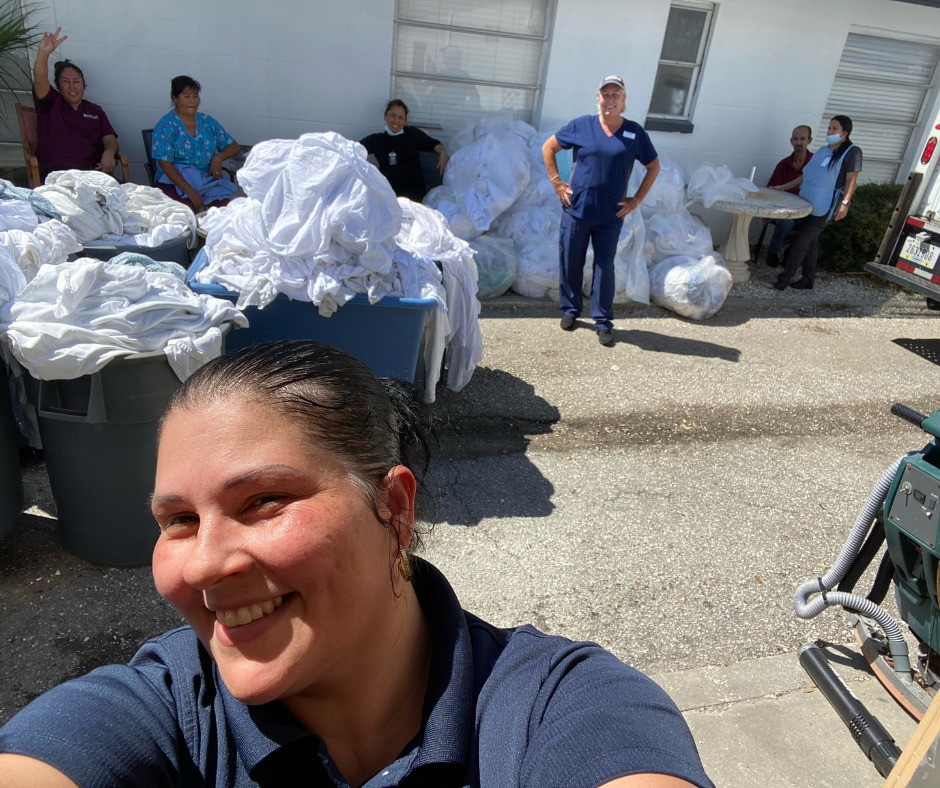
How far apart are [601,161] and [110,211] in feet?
11.9

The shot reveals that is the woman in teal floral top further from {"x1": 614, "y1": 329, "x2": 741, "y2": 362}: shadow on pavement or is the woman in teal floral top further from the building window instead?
the building window

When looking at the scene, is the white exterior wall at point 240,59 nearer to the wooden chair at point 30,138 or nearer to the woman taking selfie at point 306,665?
the wooden chair at point 30,138

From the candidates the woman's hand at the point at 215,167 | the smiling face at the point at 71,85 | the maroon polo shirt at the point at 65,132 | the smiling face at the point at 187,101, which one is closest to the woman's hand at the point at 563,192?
the woman's hand at the point at 215,167

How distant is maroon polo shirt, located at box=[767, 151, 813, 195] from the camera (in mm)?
8578

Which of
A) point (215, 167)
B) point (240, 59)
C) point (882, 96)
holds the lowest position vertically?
point (215, 167)

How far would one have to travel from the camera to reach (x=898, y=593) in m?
2.76

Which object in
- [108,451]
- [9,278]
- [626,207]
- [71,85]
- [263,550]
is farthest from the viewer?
[71,85]

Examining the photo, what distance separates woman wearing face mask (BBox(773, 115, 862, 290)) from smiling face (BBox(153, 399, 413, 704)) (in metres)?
8.43

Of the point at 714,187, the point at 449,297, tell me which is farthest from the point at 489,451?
the point at 714,187

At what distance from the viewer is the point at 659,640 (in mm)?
3051

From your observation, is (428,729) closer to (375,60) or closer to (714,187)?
(375,60)

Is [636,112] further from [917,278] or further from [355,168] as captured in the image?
[355,168]

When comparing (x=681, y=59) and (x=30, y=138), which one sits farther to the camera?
(x=681, y=59)

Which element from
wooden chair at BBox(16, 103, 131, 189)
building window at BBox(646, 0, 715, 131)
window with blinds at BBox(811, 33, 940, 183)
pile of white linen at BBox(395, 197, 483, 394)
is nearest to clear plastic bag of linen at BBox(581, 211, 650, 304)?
building window at BBox(646, 0, 715, 131)
